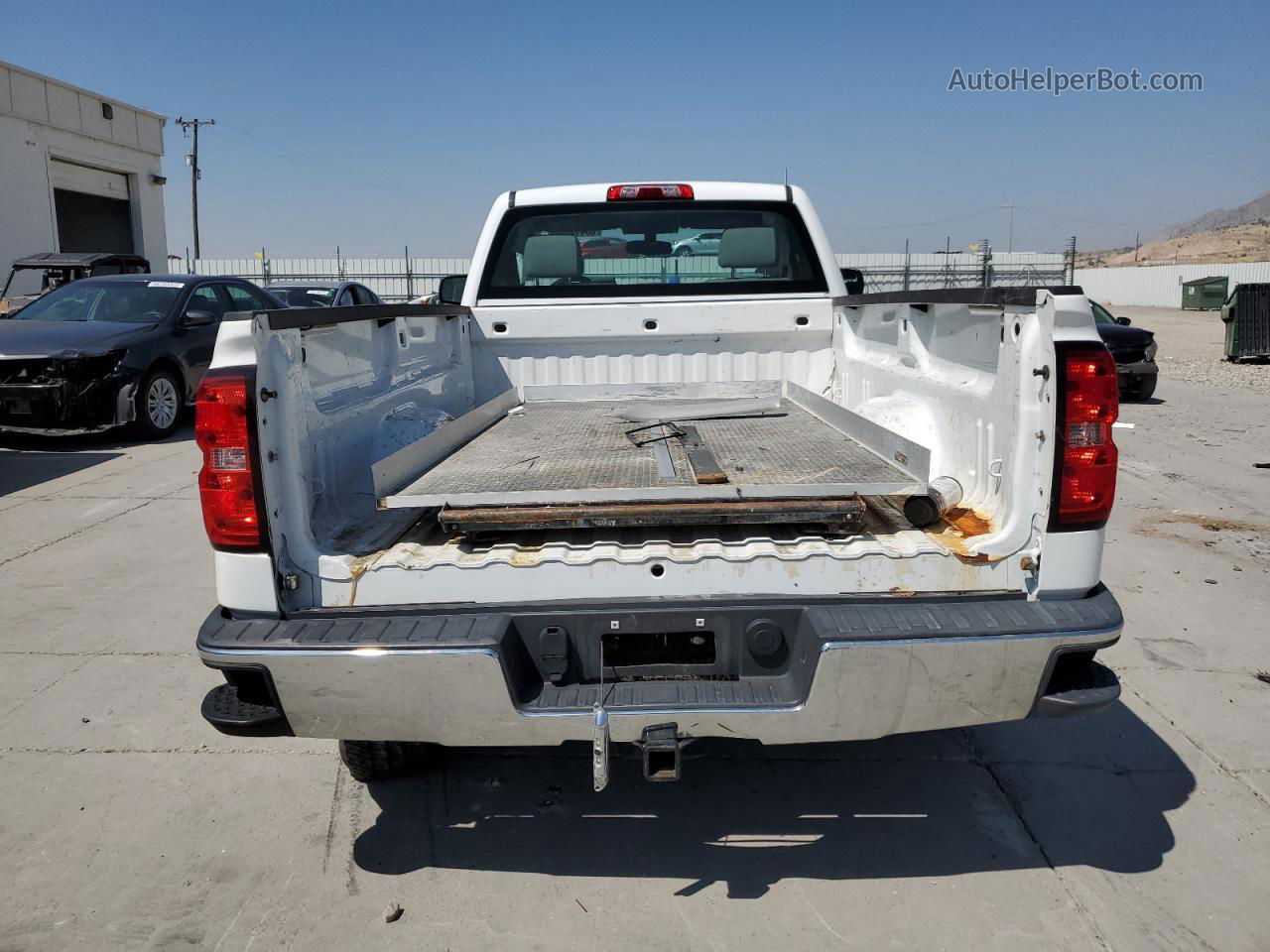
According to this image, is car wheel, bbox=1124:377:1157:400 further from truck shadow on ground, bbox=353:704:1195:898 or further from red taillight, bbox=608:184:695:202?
truck shadow on ground, bbox=353:704:1195:898

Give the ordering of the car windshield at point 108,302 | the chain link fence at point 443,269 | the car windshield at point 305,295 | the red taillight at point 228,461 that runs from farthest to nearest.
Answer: the chain link fence at point 443,269 < the car windshield at point 305,295 < the car windshield at point 108,302 < the red taillight at point 228,461

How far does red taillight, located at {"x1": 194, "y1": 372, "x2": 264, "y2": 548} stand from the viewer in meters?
2.33

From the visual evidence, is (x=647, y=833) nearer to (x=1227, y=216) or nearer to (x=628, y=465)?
(x=628, y=465)

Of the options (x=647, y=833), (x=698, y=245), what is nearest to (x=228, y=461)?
(x=647, y=833)

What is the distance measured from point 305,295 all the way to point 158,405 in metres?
6.19

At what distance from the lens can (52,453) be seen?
10070mm

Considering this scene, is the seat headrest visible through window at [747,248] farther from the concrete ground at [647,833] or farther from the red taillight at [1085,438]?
the red taillight at [1085,438]

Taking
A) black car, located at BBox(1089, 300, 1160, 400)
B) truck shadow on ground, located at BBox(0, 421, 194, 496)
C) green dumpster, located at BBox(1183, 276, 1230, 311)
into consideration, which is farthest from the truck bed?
green dumpster, located at BBox(1183, 276, 1230, 311)

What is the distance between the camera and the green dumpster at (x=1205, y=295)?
121 feet

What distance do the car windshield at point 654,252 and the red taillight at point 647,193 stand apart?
0.04 meters

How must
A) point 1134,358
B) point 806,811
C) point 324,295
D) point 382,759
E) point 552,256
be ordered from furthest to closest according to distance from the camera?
point 324,295
point 1134,358
point 552,256
point 382,759
point 806,811

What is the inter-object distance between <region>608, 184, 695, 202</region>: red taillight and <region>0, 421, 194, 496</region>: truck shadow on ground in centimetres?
649

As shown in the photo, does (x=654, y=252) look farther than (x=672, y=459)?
Yes

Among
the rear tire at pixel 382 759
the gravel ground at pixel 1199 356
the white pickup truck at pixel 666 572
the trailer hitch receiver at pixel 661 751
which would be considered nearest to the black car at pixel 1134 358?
the gravel ground at pixel 1199 356
